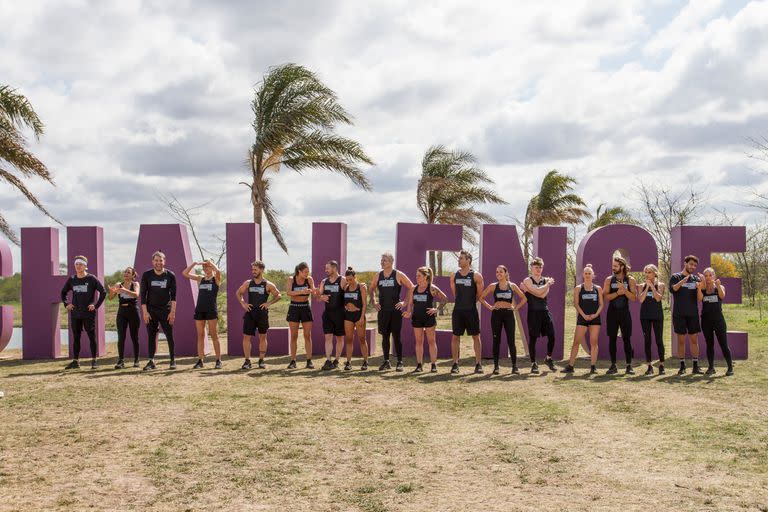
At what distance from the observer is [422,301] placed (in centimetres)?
1072

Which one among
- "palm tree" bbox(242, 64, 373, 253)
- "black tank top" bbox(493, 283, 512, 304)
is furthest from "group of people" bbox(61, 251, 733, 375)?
"palm tree" bbox(242, 64, 373, 253)

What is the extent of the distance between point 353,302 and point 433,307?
1.22m

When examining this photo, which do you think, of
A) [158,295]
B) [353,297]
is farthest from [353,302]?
[158,295]

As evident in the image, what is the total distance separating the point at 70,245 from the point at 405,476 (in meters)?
10.0

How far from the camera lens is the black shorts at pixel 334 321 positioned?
36.3 ft

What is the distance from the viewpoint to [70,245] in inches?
528

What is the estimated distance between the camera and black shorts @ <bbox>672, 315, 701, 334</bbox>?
10.7 metres

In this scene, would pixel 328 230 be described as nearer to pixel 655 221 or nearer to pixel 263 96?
pixel 263 96

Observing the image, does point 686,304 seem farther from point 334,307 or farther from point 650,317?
point 334,307

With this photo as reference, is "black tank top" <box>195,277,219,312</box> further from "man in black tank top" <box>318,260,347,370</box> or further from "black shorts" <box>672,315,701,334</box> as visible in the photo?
"black shorts" <box>672,315,701,334</box>

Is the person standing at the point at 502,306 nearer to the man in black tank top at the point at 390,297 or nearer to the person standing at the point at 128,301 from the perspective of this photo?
the man in black tank top at the point at 390,297

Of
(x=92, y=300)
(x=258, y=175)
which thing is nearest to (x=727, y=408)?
(x=92, y=300)

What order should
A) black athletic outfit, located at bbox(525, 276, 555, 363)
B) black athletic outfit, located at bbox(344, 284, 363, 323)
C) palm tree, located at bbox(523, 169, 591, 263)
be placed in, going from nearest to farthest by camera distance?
black athletic outfit, located at bbox(525, 276, 555, 363) → black athletic outfit, located at bbox(344, 284, 363, 323) → palm tree, located at bbox(523, 169, 591, 263)

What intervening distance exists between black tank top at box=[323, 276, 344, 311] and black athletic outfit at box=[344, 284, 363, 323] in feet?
0.33
